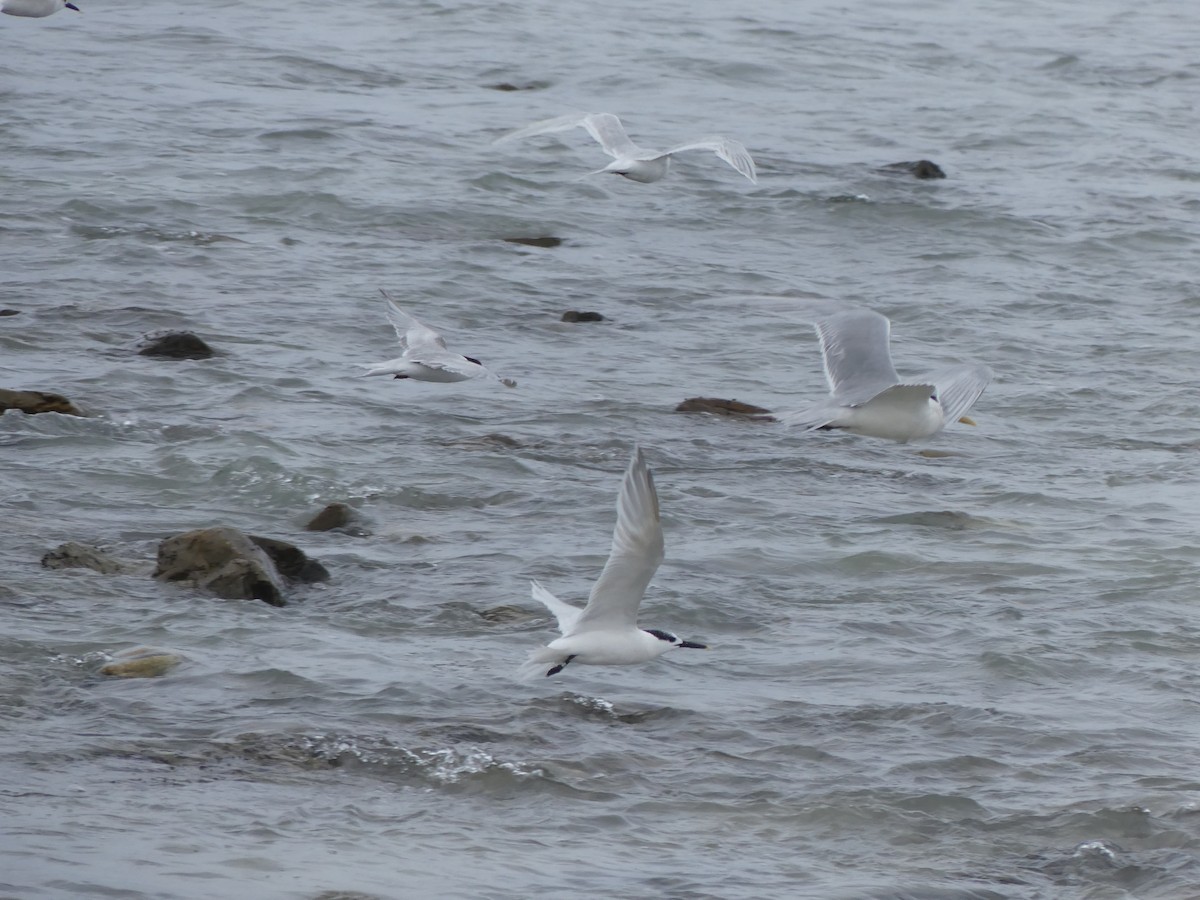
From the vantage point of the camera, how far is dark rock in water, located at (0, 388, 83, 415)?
12.0m

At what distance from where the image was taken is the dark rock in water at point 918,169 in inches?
861

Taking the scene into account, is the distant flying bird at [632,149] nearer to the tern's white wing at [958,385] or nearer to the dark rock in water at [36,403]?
the dark rock in water at [36,403]

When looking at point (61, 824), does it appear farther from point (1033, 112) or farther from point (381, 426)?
point (1033, 112)

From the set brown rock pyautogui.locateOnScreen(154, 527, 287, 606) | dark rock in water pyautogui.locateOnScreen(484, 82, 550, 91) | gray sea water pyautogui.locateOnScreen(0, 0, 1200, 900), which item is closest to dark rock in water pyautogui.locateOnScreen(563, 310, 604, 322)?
gray sea water pyautogui.locateOnScreen(0, 0, 1200, 900)

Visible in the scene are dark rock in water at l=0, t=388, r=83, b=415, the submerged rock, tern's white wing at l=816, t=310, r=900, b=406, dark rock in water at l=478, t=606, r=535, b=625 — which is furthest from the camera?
dark rock in water at l=0, t=388, r=83, b=415

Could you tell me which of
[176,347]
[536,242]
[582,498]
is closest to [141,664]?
[582,498]

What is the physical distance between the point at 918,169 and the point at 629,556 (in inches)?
609

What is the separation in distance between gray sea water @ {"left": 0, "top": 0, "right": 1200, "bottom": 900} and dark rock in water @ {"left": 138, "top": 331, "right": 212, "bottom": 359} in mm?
217

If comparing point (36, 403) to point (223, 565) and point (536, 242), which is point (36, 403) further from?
point (536, 242)

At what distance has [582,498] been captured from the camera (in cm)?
1153

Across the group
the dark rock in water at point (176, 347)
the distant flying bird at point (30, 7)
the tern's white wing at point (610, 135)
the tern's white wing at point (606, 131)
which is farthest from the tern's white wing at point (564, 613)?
the distant flying bird at point (30, 7)

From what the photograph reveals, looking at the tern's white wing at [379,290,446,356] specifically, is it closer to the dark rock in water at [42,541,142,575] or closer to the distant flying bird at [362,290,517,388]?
the distant flying bird at [362,290,517,388]

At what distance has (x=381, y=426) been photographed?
1270cm

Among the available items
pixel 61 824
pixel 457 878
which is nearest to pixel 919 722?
pixel 457 878
